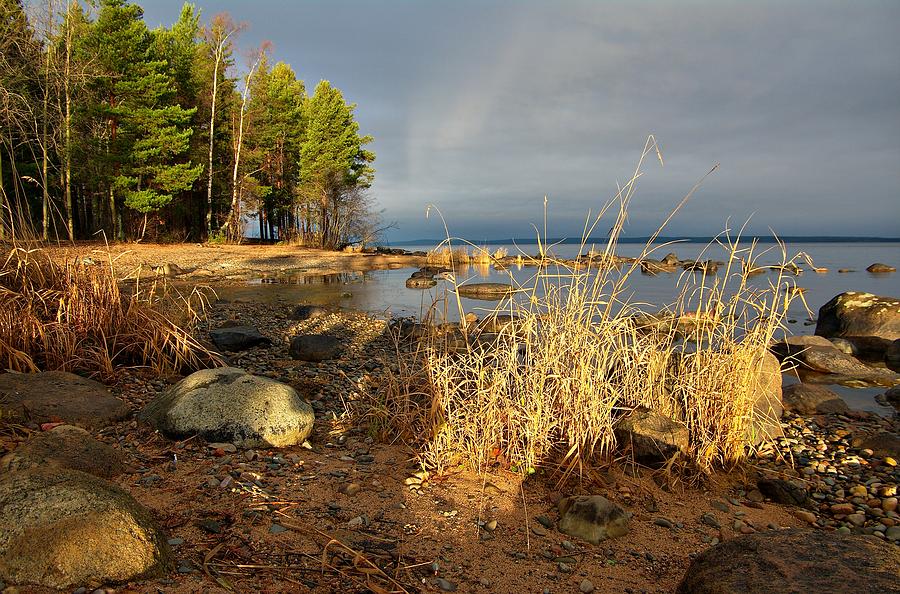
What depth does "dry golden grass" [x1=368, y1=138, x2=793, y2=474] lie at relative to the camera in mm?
3695

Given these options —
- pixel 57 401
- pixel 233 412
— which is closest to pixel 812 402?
pixel 233 412

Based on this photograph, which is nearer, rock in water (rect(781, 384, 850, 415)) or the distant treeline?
rock in water (rect(781, 384, 850, 415))

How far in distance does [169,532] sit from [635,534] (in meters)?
2.50

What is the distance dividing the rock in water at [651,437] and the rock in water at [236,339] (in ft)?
18.1

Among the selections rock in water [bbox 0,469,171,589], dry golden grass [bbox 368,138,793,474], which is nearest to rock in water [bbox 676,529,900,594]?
dry golden grass [bbox 368,138,793,474]

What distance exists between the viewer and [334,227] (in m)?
36.9

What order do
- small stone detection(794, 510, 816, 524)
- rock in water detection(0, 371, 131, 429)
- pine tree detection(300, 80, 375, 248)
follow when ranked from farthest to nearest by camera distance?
pine tree detection(300, 80, 375, 248)
rock in water detection(0, 371, 131, 429)
small stone detection(794, 510, 816, 524)

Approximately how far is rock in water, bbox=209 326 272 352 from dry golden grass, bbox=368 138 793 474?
3753 millimetres

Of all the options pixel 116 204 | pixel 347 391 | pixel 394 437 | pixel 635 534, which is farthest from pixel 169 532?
pixel 116 204

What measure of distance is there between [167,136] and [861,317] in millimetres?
27503

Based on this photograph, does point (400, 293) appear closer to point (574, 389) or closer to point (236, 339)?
point (236, 339)

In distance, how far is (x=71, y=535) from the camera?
6.51ft

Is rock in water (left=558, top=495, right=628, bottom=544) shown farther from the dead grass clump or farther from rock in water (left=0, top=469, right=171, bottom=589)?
the dead grass clump

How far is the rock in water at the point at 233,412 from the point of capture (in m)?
3.89
